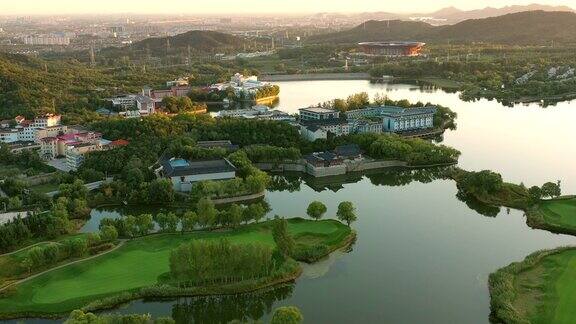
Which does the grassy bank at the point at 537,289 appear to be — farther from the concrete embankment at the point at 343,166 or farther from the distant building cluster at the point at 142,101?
the distant building cluster at the point at 142,101

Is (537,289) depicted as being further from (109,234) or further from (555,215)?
(109,234)

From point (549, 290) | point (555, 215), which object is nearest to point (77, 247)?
point (549, 290)

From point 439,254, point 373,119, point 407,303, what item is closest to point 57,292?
point 407,303

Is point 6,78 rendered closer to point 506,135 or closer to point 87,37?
point 506,135

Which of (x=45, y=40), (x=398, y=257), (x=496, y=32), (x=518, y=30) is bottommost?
(x=398, y=257)

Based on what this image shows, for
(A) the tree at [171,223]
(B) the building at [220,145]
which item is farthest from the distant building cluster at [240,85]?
(A) the tree at [171,223]

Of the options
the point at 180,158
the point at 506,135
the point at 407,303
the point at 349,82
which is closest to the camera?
the point at 407,303

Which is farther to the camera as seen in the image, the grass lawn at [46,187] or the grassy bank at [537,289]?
the grass lawn at [46,187]
